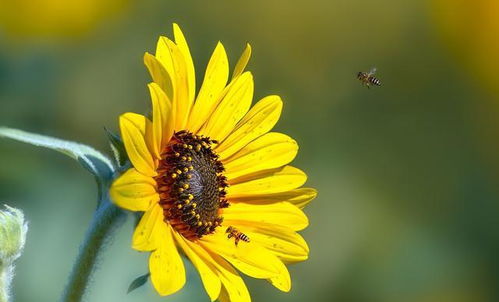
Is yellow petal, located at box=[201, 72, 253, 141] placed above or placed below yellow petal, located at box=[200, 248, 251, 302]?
above

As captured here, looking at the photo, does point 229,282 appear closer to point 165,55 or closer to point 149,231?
point 149,231

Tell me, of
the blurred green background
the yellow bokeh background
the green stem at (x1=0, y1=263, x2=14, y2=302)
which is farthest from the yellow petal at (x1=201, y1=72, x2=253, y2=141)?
the yellow bokeh background

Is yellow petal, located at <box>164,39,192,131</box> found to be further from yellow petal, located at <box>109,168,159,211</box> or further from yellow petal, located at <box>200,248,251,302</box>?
yellow petal, located at <box>200,248,251,302</box>

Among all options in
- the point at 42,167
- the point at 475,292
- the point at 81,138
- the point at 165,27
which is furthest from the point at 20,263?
the point at 475,292

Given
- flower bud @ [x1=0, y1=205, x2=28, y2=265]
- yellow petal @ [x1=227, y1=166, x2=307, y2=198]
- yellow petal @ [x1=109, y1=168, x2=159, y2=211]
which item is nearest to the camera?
yellow petal @ [x1=109, y1=168, x2=159, y2=211]

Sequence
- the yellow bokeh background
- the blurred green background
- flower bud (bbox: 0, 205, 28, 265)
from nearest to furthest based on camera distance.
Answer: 1. flower bud (bbox: 0, 205, 28, 265)
2. the blurred green background
3. the yellow bokeh background

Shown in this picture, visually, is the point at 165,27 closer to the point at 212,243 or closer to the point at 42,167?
the point at 42,167

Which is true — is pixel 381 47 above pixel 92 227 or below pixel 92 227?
above
